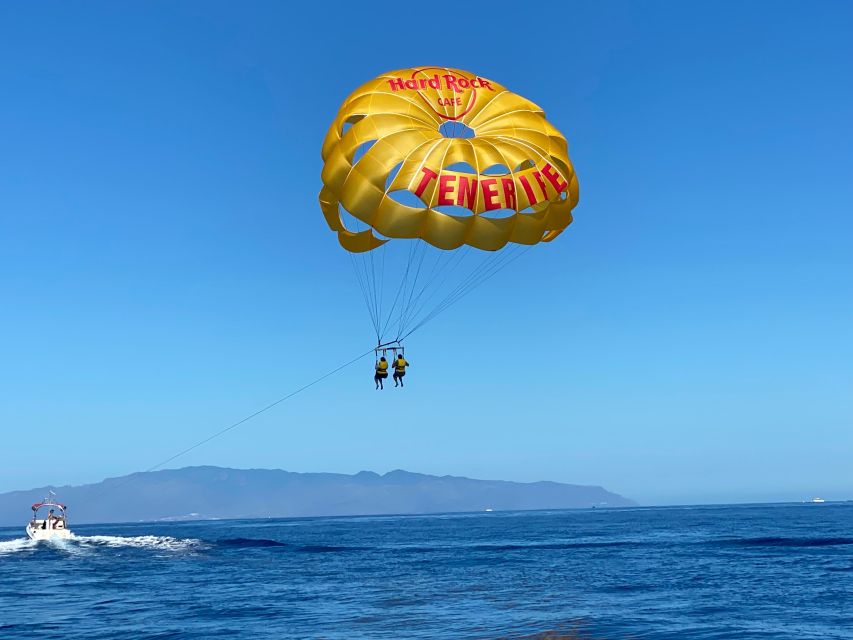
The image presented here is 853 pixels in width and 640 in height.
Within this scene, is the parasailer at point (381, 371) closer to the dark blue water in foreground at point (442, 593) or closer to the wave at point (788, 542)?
the dark blue water in foreground at point (442, 593)

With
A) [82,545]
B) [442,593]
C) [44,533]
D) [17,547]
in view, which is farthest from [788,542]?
[17,547]

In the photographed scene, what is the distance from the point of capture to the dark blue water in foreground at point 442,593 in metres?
23.8

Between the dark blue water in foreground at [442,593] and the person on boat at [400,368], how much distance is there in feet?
25.2

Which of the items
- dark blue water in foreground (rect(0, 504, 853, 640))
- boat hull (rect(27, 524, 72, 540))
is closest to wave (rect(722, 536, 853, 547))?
dark blue water in foreground (rect(0, 504, 853, 640))

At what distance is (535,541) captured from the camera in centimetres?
6631

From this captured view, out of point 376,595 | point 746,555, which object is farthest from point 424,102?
point 746,555

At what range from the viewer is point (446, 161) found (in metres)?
23.2

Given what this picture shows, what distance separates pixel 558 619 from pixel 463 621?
308cm

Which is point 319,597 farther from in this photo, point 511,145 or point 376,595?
point 511,145

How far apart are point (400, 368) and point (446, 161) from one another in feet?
21.8

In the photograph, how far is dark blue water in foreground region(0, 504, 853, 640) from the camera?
938 inches

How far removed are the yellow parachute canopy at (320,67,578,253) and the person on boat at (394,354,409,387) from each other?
→ 12.7 ft

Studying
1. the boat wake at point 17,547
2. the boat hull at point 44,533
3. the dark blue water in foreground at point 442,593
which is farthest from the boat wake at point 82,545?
the dark blue water in foreground at point 442,593

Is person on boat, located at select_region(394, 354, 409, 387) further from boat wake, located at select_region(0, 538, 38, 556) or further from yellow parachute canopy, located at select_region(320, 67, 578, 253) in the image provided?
boat wake, located at select_region(0, 538, 38, 556)
